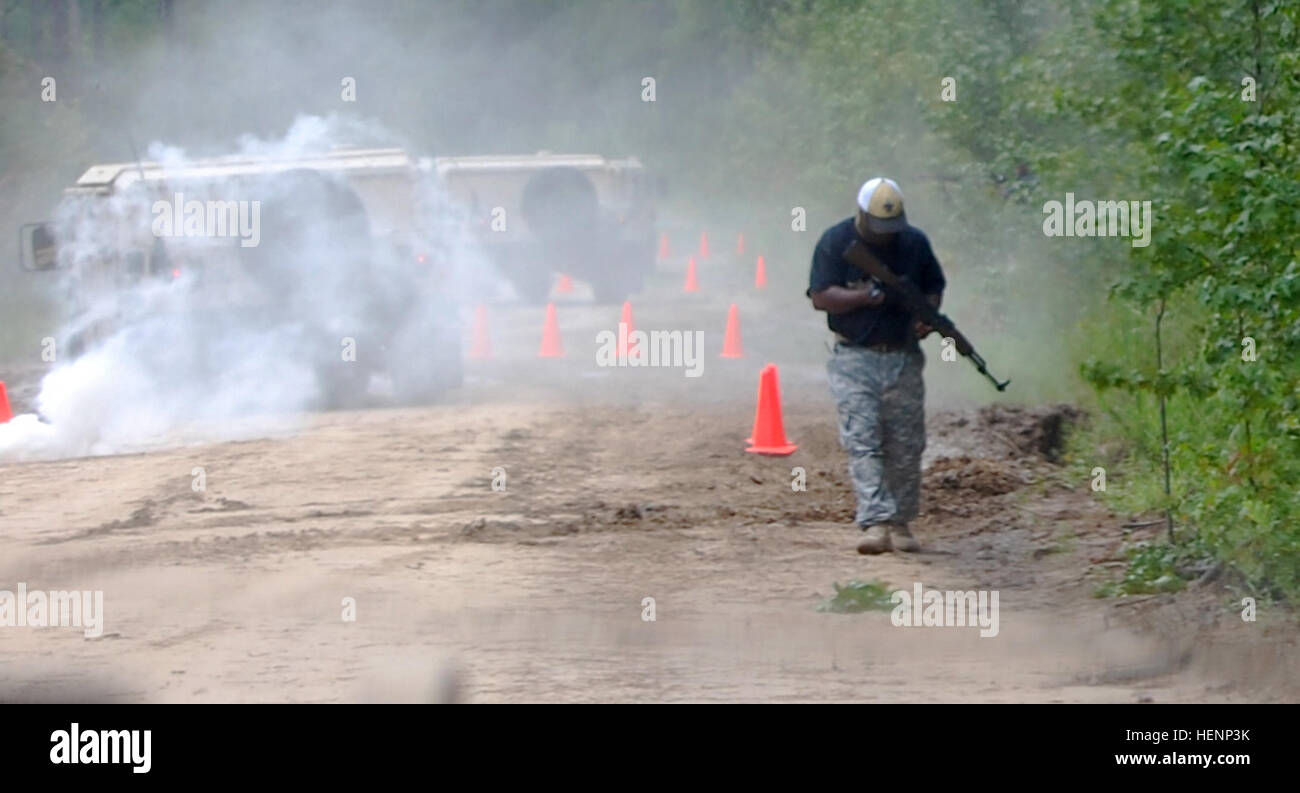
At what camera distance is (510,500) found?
11438 mm

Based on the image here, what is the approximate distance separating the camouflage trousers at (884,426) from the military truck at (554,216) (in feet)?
48.6

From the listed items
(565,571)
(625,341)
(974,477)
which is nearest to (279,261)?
(625,341)

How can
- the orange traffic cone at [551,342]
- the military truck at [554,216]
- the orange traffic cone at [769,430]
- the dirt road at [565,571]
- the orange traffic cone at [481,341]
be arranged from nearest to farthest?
the dirt road at [565,571] → the orange traffic cone at [769,430] → the orange traffic cone at [551,342] → the orange traffic cone at [481,341] → the military truck at [554,216]

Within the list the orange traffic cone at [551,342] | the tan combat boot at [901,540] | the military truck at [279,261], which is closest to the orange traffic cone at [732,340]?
the orange traffic cone at [551,342]

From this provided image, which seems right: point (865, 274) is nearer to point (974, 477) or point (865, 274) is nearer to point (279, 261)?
point (974, 477)

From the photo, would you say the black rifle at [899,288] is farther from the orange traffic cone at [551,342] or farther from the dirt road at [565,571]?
the orange traffic cone at [551,342]

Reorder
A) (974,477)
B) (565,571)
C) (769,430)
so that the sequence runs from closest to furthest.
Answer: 1. (565,571)
2. (974,477)
3. (769,430)

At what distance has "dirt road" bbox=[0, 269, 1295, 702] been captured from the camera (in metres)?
7.07

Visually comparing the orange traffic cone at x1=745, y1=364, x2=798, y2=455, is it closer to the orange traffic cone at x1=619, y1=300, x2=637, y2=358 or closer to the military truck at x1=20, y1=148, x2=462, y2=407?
the military truck at x1=20, y1=148, x2=462, y2=407

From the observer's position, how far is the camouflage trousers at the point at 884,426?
31.4 feet

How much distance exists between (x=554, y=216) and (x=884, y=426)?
51.7 feet

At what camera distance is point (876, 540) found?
962 cm

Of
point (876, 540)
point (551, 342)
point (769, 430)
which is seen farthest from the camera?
point (551, 342)
